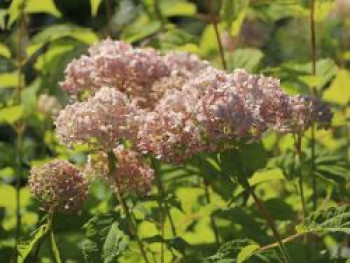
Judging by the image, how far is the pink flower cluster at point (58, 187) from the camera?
6.57 ft

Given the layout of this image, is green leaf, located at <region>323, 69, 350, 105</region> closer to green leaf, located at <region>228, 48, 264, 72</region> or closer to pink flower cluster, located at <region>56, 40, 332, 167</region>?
green leaf, located at <region>228, 48, 264, 72</region>

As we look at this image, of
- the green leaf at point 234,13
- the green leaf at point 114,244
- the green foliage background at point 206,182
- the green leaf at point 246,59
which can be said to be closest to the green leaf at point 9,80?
the green foliage background at point 206,182

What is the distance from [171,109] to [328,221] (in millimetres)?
434

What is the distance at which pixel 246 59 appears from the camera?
114 inches

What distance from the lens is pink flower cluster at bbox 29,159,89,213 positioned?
2.00m

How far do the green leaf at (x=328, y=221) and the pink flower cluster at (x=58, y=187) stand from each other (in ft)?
1.70

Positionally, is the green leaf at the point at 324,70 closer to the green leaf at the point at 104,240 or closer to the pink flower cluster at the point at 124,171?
the pink flower cluster at the point at 124,171

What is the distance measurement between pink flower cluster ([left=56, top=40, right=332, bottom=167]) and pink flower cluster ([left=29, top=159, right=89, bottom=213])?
0.08m

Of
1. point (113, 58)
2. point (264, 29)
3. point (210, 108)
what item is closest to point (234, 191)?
point (113, 58)

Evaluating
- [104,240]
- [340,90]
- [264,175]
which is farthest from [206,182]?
[340,90]

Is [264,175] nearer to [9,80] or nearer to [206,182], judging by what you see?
[206,182]

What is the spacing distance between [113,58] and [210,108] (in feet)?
1.58

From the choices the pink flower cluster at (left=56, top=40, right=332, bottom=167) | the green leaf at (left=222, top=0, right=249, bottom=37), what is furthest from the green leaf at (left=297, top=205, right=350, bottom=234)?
the green leaf at (left=222, top=0, right=249, bottom=37)

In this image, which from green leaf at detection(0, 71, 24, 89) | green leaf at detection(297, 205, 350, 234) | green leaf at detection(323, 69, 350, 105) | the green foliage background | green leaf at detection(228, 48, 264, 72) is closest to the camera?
green leaf at detection(297, 205, 350, 234)
